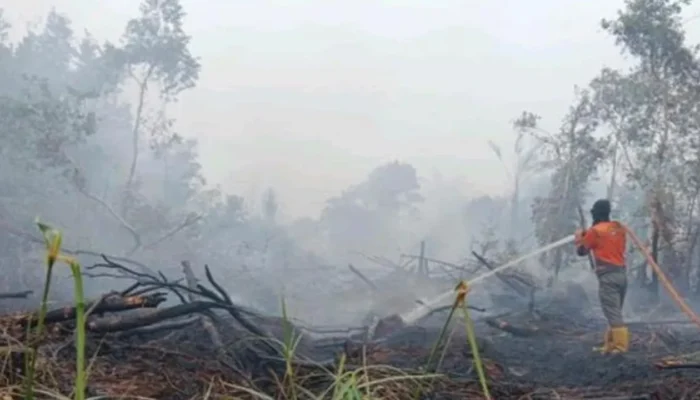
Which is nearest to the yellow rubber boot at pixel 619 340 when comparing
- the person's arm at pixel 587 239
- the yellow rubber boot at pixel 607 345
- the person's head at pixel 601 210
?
the yellow rubber boot at pixel 607 345

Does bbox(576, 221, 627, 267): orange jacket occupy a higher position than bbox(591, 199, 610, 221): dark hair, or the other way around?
bbox(591, 199, 610, 221): dark hair

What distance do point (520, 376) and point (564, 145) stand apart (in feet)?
42.0

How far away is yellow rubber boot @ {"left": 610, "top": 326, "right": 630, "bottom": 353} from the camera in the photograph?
755 cm

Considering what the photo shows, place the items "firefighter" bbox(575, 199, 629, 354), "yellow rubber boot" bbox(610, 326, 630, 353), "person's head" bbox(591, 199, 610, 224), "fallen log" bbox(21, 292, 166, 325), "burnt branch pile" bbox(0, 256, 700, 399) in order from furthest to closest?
1. "person's head" bbox(591, 199, 610, 224)
2. "firefighter" bbox(575, 199, 629, 354)
3. "yellow rubber boot" bbox(610, 326, 630, 353)
4. "fallen log" bbox(21, 292, 166, 325)
5. "burnt branch pile" bbox(0, 256, 700, 399)

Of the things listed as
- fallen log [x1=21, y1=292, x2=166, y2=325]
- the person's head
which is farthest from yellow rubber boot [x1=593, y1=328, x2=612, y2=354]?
fallen log [x1=21, y1=292, x2=166, y2=325]

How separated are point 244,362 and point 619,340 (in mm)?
4476

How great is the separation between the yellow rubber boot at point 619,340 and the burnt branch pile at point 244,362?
26cm

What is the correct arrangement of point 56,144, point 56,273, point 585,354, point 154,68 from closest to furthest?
point 585,354
point 56,273
point 56,144
point 154,68

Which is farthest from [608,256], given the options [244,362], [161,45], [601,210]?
[161,45]

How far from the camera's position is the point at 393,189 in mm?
39656

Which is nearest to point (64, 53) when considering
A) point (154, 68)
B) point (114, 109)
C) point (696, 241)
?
point (114, 109)

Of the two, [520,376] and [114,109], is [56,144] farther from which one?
[114,109]

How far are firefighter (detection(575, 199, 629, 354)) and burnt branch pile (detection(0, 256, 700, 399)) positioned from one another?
69 cm

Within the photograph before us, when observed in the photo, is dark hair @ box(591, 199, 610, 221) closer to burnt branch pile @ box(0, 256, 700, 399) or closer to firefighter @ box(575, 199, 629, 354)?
firefighter @ box(575, 199, 629, 354)
